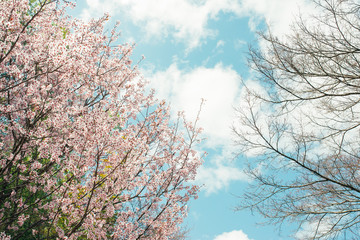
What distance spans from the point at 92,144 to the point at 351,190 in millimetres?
5262

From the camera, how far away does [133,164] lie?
14.2 ft

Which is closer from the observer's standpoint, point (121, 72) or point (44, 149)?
point (44, 149)

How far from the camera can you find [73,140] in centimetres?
380

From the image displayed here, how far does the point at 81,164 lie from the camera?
395cm

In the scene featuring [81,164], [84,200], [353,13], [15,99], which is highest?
[353,13]

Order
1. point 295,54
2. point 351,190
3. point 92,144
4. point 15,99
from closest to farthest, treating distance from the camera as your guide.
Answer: point 92,144, point 15,99, point 351,190, point 295,54

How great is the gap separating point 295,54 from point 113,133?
4.47 meters

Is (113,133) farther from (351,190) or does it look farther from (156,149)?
(351,190)

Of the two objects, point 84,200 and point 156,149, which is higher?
point 156,149

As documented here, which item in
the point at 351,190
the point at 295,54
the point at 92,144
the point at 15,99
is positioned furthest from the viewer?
the point at 295,54

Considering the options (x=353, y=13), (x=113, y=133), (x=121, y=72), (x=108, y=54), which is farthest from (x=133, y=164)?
(x=353, y=13)

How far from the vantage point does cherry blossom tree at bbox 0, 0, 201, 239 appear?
3652 millimetres

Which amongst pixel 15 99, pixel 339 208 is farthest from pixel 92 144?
pixel 339 208

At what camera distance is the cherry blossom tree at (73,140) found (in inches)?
144
